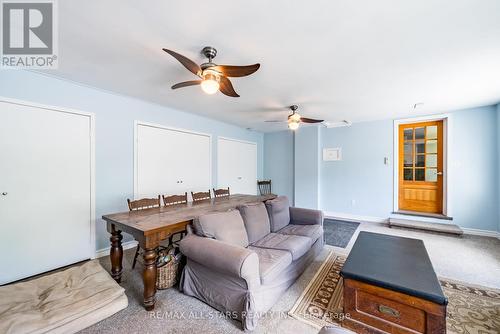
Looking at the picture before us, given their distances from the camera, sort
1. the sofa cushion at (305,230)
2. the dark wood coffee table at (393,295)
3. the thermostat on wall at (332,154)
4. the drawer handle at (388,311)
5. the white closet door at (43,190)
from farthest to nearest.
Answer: the thermostat on wall at (332,154), the sofa cushion at (305,230), the white closet door at (43,190), the drawer handle at (388,311), the dark wood coffee table at (393,295)

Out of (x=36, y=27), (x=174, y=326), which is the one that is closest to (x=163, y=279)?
(x=174, y=326)

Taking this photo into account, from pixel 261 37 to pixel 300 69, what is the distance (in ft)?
2.38

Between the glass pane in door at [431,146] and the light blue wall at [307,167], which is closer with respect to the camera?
the glass pane in door at [431,146]

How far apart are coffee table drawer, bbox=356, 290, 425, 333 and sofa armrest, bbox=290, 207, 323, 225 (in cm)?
143

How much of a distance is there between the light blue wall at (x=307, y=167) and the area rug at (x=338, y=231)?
0.77 m

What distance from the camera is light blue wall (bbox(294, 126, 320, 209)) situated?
5.37 metres

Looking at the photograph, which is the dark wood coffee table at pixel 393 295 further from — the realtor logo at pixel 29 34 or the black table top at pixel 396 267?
the realtor logo at pixel 29 34

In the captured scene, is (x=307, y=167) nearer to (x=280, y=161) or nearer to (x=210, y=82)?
(x=280, y=161)

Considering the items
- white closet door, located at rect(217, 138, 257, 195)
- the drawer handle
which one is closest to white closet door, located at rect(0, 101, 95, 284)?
white closet door, located at rect(217, 138, 257, 195)

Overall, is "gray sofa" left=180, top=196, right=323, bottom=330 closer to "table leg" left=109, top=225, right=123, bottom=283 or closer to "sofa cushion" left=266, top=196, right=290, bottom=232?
"sofa cushion" left=266, top=196, right=290, bottom=232

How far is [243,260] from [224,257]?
0.17 metres

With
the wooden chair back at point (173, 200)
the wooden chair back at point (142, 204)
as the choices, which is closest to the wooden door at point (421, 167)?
the wooden chair back at point (173, 200)

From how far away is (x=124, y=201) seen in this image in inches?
123

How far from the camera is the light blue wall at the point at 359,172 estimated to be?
4.61 m
